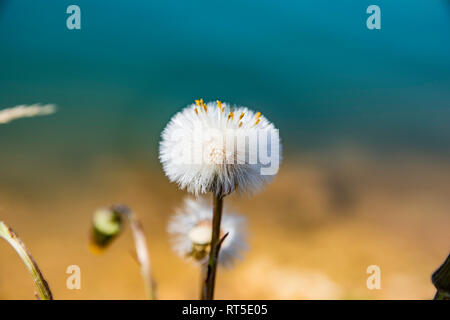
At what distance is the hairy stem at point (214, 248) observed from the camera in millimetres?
362

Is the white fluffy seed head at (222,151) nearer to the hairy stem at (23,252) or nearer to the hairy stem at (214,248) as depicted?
the hairy stem at (214,248)

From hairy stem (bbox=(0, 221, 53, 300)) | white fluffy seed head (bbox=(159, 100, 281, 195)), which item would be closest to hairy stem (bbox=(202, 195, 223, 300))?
white fluffy seed head (bbox=(159, 100, 281, 195))

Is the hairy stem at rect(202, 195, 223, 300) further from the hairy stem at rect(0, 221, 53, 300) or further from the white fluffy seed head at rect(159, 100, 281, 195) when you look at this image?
the hairy stem at rect(0, 221, 53, 300)

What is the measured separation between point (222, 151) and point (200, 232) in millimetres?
134

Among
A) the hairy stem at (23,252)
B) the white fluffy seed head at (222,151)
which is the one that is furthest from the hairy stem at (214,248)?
the hairy stem at (23,252)

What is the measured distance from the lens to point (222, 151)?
0.38m

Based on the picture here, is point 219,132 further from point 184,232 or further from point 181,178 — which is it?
point 184,232

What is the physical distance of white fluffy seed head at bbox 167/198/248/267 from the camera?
470mm

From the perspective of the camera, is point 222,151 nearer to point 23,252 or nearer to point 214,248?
point 214,248

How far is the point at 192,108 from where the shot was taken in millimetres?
400

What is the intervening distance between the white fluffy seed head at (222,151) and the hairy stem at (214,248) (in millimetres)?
13
